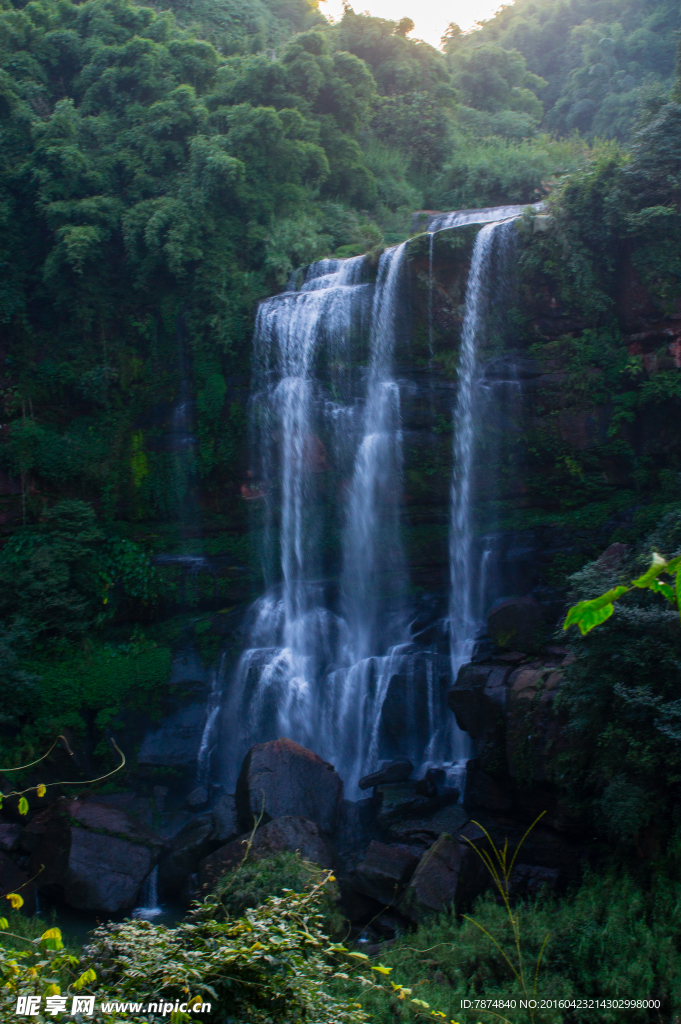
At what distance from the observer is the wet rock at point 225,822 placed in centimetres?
979

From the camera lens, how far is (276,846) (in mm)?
8578

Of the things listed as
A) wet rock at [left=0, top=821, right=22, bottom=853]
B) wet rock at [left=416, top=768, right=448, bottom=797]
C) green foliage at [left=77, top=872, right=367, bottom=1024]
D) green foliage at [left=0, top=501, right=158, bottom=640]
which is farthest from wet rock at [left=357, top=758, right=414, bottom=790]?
green foliage at [left=77, top=872, right=367, bottom=1024]

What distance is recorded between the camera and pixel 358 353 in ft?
50.4

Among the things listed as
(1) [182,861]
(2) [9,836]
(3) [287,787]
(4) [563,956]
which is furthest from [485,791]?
(2) [9,836]

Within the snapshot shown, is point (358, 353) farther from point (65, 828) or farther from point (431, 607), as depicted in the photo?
point (65, 828)

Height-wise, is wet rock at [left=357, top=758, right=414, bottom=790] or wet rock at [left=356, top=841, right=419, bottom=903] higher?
wet rock at [left=357, top=758, right=414, bottom=790]

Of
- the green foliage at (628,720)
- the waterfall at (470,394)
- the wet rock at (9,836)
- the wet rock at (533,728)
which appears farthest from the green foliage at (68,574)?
the green foliage at (628,720)

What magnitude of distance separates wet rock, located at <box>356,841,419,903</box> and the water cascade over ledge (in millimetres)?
4475

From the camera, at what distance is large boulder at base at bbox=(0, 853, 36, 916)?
9.28 metres

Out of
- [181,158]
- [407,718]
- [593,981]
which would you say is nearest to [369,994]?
[593,981]

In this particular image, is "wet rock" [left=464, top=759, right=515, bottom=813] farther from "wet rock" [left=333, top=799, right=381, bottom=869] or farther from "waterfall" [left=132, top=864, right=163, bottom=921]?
"waterfall" [left=132, top=864, right=163, bottom=921]

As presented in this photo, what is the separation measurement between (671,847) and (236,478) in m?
11.4

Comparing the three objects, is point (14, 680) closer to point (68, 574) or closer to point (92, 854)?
point (68, 574)

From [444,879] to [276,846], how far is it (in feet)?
6.87
